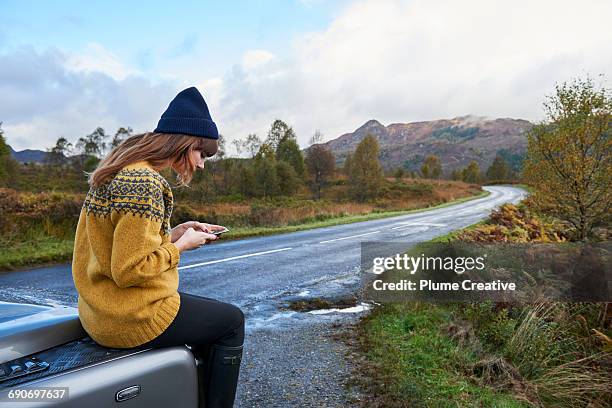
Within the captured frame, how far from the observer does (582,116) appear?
9492 mm

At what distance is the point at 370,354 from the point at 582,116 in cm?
752

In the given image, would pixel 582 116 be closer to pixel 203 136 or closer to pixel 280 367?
pixel 280 367

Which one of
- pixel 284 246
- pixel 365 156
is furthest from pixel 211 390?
pixel 365 156

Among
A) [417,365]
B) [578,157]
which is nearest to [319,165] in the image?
[578,157]

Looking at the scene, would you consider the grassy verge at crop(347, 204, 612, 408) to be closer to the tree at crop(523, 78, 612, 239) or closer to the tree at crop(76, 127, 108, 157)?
the tree at crop(523, 78, 612, 239)

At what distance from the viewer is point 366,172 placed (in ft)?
174

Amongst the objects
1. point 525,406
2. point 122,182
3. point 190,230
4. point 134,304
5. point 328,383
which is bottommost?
point 525,406

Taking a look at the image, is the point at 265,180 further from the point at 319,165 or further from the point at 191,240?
the point at 191,240

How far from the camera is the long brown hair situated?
2.17m

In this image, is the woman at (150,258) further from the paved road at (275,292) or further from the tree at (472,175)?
the tree at (472,175)

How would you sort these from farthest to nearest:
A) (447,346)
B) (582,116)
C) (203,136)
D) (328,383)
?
(582,116) → (447,346) → (328,383) → (203,136)

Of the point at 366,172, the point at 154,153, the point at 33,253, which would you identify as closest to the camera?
the point at 154,153

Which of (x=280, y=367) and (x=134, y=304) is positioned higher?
(x=134, y=304)

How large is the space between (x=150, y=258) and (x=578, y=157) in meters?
9.55
